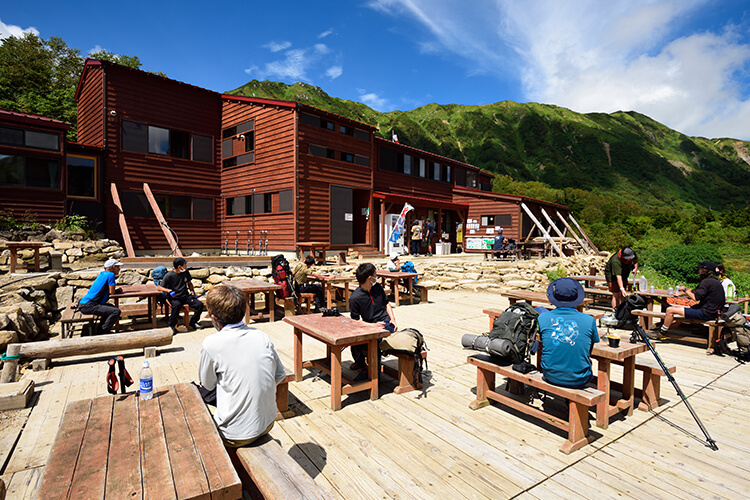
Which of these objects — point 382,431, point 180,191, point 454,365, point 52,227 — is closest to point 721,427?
point 454,365

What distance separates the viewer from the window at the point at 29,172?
492 inches

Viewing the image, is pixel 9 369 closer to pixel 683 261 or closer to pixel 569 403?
pixel 569 403

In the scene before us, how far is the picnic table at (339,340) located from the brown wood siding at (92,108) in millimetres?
15123

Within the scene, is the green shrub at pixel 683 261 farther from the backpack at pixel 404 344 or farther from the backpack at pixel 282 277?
the backpack at pixel 404 344

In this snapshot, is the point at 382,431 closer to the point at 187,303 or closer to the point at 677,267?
the point at 187,303

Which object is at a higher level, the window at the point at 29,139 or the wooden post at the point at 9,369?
the window at the point at 29,139

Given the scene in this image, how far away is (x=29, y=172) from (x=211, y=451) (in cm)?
1574

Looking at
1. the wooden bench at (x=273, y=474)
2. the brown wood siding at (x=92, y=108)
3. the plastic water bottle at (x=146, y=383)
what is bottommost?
the wooden bench at (x=273, y=474)

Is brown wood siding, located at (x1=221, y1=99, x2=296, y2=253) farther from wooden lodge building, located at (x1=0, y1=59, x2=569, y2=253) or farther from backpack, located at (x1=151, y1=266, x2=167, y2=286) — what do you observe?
backpack, located at (x1=151, y1=266, x2=167, y2=286)

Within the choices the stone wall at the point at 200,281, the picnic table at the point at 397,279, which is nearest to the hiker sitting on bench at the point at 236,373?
the stone wall at the point at 200,281

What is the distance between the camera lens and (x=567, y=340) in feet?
10.6

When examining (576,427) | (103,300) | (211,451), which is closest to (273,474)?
(211,451)

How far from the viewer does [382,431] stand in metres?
3.43

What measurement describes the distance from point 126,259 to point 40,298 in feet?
6.66
